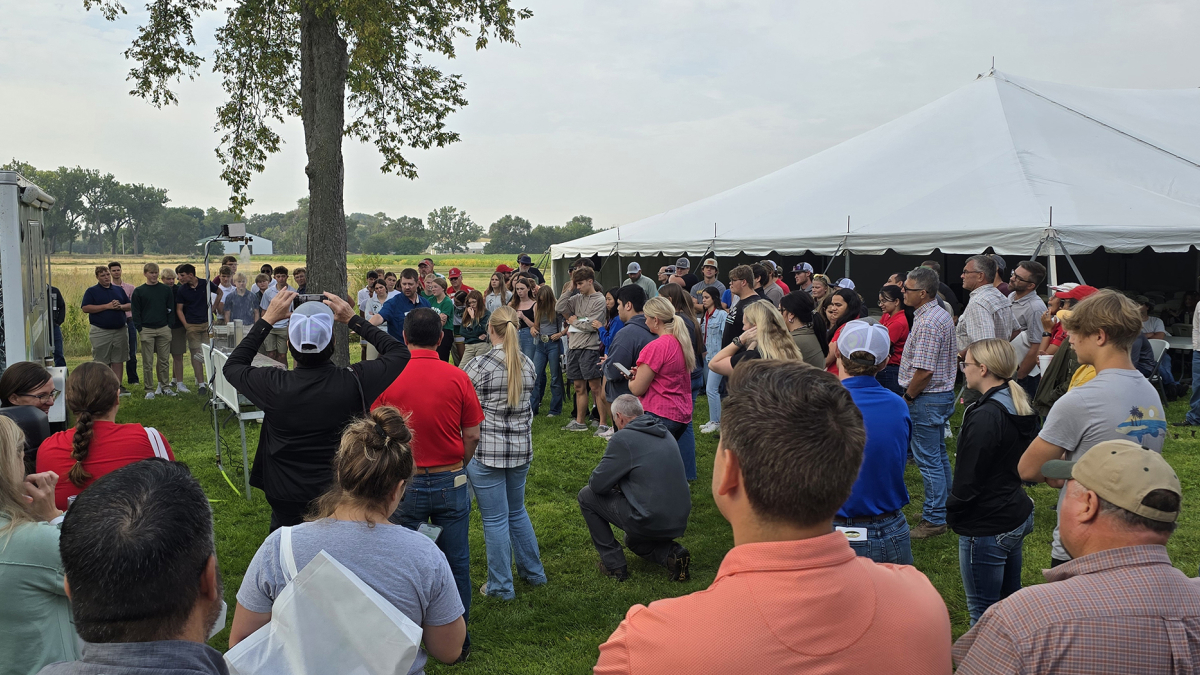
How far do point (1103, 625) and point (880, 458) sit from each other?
5.04ft

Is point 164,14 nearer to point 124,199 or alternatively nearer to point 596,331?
point 596,331

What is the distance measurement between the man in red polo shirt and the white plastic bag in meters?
2.00

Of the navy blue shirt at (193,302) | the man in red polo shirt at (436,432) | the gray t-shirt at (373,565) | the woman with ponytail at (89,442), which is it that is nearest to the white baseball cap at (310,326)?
the man in red polo shirt at (436,432)

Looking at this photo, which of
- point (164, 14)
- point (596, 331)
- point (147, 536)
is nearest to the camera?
point (147, 536)

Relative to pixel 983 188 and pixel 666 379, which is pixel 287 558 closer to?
pixel 666 379

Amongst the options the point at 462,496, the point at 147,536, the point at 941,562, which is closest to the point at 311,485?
the point at 462,496

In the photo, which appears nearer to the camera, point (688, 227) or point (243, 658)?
point (243, 658)

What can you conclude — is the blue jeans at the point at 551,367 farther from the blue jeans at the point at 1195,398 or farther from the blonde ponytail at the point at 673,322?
the blue jeans at the point at 1195,398

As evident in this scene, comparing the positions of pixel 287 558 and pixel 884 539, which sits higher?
pixel 287 558

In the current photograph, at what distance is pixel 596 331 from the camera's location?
8.97 m

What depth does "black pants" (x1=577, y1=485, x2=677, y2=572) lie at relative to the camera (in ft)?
16.6

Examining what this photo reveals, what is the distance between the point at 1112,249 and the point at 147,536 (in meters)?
11.6

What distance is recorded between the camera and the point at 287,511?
3.46 metres

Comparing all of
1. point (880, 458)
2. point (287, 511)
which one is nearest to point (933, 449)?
point (880, 458)
